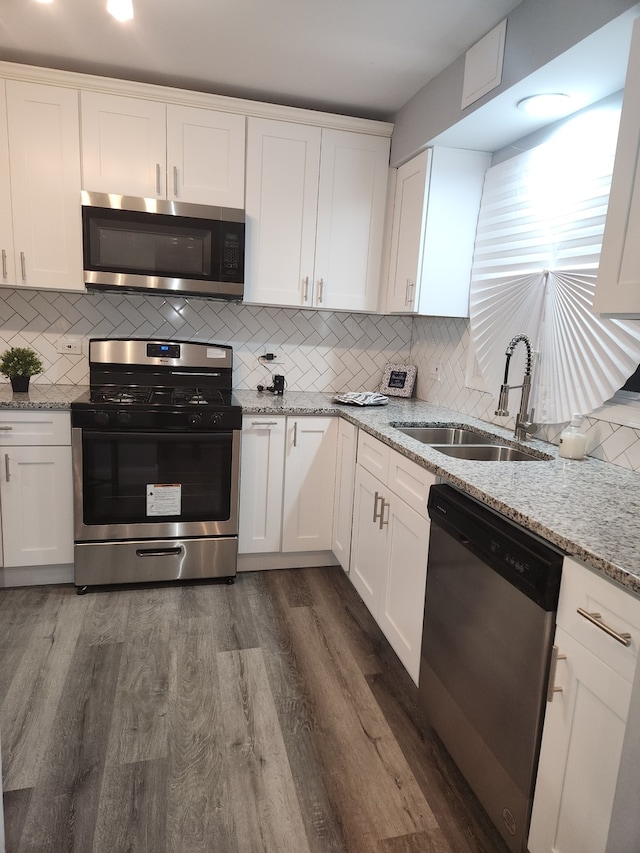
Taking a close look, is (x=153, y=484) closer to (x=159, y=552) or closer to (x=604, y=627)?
(x=159, y=552)

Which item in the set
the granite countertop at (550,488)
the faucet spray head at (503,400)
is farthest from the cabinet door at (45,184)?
the faucet spray head at (503,400)

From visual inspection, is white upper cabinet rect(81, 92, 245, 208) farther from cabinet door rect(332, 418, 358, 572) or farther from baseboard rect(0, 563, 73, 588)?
baseboard rect(0, 563, 73, 588)

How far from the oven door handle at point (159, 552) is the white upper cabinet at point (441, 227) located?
171cm

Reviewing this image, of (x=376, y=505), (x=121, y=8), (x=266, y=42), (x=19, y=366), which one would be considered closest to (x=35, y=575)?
(x=19, y=366)

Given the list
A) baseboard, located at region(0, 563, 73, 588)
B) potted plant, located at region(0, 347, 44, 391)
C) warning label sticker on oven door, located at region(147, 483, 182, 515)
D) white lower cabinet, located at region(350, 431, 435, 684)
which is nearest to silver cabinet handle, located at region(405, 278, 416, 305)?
white lower cabinet, located at region(350, 431, 435, 684)

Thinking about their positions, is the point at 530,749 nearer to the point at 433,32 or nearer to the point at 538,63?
the point at 538,63

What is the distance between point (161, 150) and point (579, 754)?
2956mm

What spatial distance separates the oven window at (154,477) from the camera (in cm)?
259

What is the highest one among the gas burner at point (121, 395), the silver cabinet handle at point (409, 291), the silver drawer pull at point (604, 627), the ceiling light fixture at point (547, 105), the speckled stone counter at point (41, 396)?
the ceiling light fixture at point (547, 105)

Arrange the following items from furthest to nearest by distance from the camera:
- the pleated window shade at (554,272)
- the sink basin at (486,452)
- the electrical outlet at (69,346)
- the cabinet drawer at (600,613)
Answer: the electrical outlet at (69,346) → the sink basin at (486,452) → the pleated window shade at (554,272) → the cabinet drawer at (600,613)

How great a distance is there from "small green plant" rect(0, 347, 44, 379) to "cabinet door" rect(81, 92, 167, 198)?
0.89m

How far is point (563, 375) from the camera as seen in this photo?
2.14 meters

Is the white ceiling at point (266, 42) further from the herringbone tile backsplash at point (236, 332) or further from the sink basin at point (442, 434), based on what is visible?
the sink basin at point (442, 434)

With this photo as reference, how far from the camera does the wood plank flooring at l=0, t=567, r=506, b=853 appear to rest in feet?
4.76
